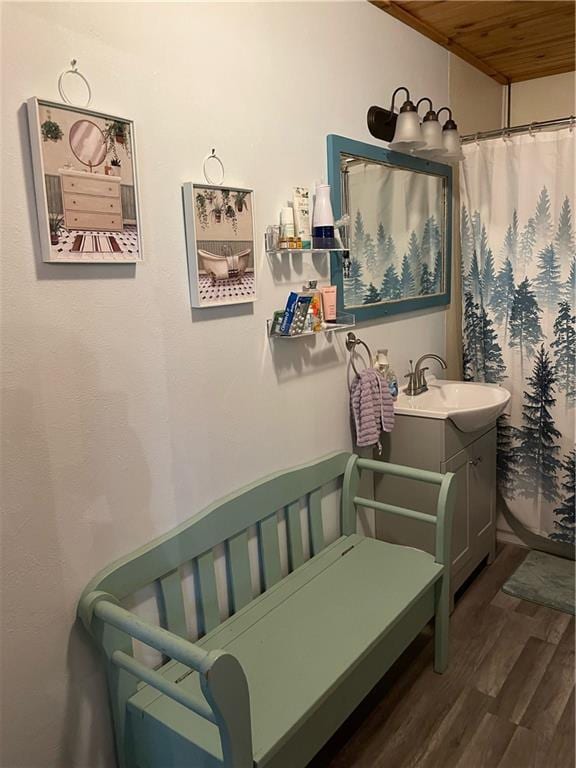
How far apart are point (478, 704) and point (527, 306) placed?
1.68m

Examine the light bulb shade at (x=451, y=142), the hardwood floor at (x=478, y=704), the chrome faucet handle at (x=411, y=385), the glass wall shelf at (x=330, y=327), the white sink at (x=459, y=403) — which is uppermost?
the light bulb shade at (x=451, y=142)

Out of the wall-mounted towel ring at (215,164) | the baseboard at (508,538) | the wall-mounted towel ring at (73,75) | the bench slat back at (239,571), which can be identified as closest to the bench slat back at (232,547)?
the bench slat back at (239,571)

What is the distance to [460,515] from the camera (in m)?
2.44

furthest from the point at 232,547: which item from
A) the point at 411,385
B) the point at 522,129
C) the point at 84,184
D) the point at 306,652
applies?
the point at 522,129

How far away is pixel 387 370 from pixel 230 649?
1.25m

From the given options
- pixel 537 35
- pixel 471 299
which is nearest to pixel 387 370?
pixel 471 299

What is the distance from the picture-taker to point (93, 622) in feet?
4.44

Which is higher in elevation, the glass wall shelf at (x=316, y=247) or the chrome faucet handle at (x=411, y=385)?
the glass wall shelf at (x=316, y=247)

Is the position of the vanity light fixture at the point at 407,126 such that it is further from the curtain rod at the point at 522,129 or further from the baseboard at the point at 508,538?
the baseboard at the point at 508,538

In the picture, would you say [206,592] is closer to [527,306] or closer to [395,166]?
[395,166]

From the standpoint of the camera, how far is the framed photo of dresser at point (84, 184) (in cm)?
121

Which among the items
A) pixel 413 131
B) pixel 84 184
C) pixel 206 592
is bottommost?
pixel 206 592

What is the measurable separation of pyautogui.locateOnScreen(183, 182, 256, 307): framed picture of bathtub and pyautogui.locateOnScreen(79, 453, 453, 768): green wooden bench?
0.60m

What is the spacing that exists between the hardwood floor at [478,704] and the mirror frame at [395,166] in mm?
1303
